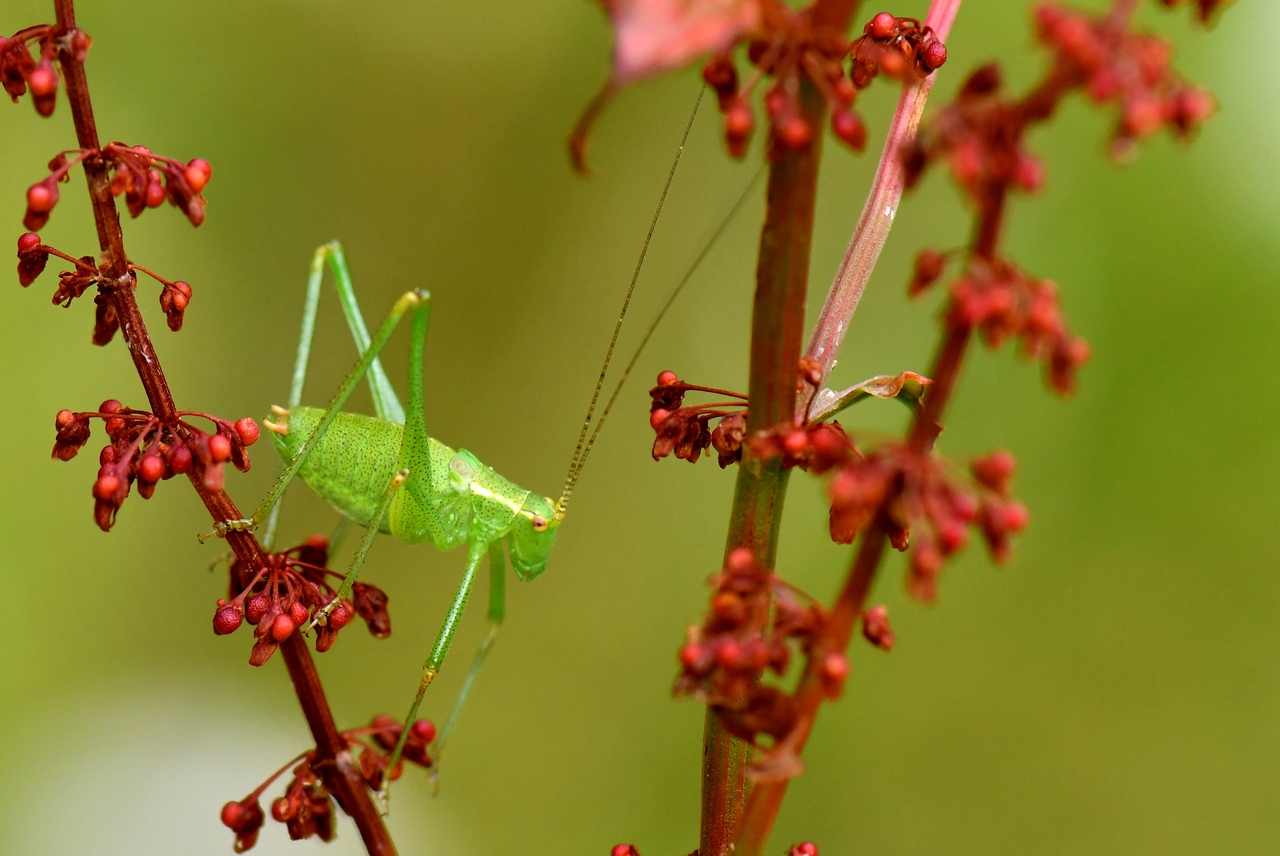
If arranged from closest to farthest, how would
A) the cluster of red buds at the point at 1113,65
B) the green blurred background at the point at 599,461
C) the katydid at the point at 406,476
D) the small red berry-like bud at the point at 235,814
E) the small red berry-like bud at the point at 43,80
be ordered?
1. the cluster of red buds at the point at 1113,65
2. the small red berry-like bud at the point at 43,80
3. the small red berry-like bud at the point at 235,814
4. the katydid at the point at 406,476
5. the green blurred background at the point at 599,461

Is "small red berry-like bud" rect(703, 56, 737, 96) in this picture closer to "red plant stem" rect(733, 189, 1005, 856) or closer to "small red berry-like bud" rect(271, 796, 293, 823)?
"red plant stem" rect(733, 189, 1005, 856)

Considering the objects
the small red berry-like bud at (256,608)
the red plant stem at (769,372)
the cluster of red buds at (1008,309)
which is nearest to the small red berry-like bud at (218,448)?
the small red berry-like bud at (256,608)

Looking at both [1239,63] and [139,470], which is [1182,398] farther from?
[139,470]

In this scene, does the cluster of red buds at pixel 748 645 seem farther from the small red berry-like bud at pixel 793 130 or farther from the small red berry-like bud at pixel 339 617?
the small red berry-like bud at pixel 339 617

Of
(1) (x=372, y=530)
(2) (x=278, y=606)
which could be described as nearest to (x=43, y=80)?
(2) (x=278, y=606)

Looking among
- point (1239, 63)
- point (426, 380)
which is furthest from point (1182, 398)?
point (426, 380)

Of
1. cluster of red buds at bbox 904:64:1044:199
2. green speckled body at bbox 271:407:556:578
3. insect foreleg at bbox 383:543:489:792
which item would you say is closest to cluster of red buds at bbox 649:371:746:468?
cluster of red buds at bbox 904:64:1044:199
